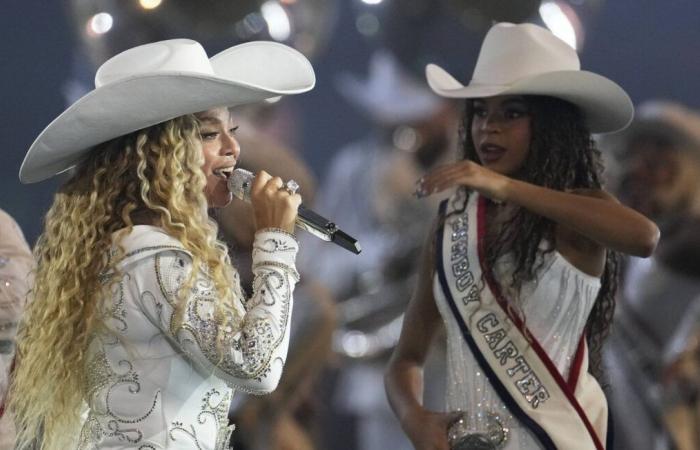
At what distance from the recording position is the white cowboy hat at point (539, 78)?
293cm

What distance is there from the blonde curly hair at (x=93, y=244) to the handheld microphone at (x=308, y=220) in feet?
0.21

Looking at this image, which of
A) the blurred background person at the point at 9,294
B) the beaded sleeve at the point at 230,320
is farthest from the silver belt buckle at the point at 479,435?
the blurred background person at the point at 9,294

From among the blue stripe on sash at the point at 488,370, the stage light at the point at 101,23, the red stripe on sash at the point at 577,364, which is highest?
the red stripe on sash at the point at 577,364

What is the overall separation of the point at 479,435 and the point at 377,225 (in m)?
1.48

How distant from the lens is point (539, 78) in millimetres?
2910

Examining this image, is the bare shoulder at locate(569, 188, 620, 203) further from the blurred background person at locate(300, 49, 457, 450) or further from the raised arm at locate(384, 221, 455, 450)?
the blurred background person at locate(300, 49, 457, 450)

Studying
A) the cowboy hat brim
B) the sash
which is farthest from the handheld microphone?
the cowboy hat brim

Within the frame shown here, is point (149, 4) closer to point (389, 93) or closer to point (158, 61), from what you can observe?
point (389, 93)

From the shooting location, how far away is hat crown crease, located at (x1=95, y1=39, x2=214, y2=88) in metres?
2.29

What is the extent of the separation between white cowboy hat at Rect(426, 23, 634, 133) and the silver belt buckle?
2.52 feet

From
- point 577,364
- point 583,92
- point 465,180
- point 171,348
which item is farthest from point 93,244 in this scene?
point 583,92

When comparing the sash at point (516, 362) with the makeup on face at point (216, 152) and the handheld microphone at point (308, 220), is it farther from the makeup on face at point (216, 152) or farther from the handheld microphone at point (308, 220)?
the makeup on face at point (216, 152)

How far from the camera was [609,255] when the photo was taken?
2.97 m

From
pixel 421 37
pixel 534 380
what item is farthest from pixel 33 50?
pixel 534 380
